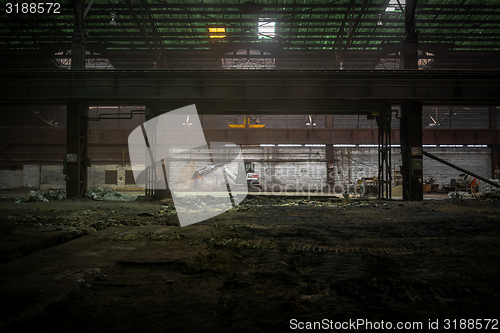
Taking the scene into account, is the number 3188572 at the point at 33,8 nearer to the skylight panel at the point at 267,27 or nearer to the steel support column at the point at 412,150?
the skylight panel at the point at 267,27

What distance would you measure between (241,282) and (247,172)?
15.1 meters

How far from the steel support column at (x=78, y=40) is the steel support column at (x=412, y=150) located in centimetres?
1330

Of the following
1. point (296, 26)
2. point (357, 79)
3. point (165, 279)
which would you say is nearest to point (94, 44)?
point (296, 26)

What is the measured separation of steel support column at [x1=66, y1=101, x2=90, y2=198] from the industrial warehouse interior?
55mm

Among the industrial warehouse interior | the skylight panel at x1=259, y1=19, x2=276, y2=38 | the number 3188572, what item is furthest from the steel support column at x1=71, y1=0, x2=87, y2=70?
the skylight panel at x1=259, y1=19, x2=276, y2=38

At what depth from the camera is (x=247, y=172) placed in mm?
17562

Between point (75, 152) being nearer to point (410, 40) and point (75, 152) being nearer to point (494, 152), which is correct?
point (410, 40)

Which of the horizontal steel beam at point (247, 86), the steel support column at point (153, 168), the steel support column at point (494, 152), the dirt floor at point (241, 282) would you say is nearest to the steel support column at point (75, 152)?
the horizontal steel beam at point (247, 86)

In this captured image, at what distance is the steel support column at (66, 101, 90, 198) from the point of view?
11.3 m

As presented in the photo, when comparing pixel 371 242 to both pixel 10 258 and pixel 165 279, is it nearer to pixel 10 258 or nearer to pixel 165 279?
pixel 165 279

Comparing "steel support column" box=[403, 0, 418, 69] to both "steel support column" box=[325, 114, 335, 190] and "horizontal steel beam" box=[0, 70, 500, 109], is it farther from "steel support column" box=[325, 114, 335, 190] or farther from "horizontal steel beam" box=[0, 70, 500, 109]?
"steel support column" box=[325, 114, 335, 190]

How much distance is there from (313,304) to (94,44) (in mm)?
24194

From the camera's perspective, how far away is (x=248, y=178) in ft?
58.6

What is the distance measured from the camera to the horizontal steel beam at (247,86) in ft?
36.1
